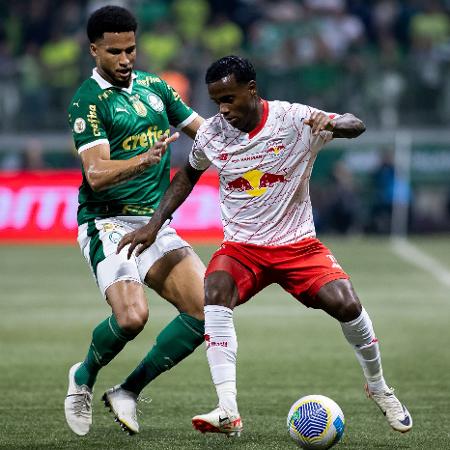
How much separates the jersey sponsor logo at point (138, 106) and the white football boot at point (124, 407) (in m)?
1.59

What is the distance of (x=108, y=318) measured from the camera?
6820 millimetres

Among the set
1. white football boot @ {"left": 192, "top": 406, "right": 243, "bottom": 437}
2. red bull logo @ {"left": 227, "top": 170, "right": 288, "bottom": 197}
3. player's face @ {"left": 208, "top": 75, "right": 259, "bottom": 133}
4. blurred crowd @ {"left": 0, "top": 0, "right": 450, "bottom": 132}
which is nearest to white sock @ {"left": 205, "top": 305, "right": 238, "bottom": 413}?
white football boot @ {"left": 192, "top": 406, "right": 243, "bottom": 437}

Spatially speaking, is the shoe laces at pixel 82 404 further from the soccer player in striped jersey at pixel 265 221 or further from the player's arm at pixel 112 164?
the player's arm at pixel 112 164

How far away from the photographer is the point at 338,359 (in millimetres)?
9555

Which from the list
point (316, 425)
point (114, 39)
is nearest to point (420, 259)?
point (114, 39)

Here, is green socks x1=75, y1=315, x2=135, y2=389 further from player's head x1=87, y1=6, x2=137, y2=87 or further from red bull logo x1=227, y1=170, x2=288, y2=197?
player's head x1=87, y1=6, x2=137, y2=87

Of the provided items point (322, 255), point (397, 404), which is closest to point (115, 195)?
point (322, 255)

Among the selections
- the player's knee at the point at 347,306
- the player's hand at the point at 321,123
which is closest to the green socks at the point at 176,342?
the player's knee at the point at 347,306

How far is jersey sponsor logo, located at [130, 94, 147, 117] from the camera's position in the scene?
7012mm

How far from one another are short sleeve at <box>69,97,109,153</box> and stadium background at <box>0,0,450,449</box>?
3.99 m

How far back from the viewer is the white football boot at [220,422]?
20.1 ft

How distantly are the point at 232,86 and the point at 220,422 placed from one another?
5.71 ft

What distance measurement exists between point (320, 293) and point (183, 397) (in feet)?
5.83

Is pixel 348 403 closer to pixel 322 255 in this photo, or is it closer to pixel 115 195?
pixel 322 255
